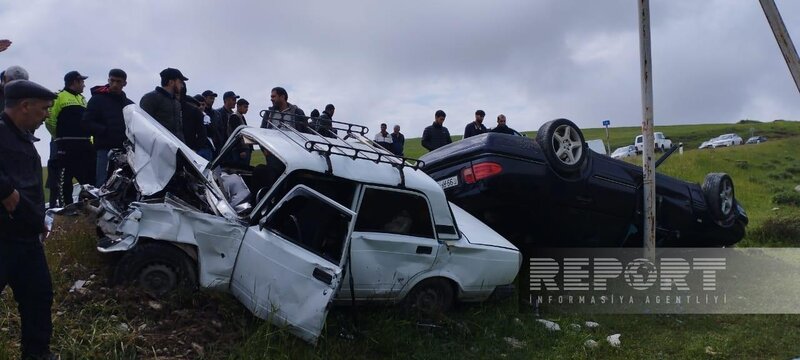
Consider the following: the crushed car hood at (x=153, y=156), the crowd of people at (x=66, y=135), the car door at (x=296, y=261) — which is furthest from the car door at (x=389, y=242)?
the crushed car hood at (x=153, y=156)

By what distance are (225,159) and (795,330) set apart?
6168 millimetres

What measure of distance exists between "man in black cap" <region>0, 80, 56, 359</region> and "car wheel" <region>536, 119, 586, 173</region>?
16.4 feet

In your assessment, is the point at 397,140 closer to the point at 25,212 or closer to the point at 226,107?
the point at 226,107

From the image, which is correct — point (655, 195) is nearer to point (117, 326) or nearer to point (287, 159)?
point (287, 159)

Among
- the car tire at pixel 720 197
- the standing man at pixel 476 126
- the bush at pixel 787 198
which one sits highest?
the standing man at pixel 476 126

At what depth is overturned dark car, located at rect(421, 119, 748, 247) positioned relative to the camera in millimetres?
6984

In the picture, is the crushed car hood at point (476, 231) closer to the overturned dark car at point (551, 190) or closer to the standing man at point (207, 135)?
the overturned dark car at point (551, 190)

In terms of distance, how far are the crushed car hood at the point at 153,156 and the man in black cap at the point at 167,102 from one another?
3.23 ft

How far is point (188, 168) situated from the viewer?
5703mm

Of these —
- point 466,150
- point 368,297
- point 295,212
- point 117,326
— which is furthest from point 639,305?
point 117,326

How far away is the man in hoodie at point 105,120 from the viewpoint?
700 centimetres

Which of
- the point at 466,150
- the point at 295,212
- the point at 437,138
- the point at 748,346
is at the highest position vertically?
the point at 437,138

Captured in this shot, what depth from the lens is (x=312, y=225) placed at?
206 inches

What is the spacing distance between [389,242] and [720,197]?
5.29m
